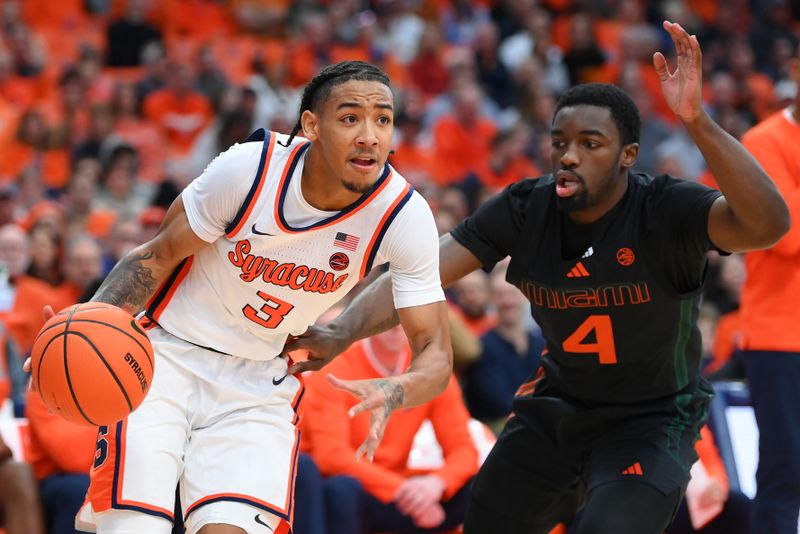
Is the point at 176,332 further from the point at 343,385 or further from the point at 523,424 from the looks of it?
the point at 523,424

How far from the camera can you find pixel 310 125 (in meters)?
4.02

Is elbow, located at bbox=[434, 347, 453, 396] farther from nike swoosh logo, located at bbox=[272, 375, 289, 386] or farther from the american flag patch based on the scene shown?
nike swoosh logo, located at bbox=[272, 375, 289, 386]

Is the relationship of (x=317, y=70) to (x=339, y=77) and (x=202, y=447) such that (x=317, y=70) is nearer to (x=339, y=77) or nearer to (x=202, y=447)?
(x=339, y=77)

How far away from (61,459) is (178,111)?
5956 millimetres

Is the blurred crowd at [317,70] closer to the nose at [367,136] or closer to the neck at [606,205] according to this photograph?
the neck at [606,205]

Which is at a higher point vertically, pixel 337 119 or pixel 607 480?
pixel 337 119

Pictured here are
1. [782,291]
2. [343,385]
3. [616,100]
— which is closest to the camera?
[343,385]

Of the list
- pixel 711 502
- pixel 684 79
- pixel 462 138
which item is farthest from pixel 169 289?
pixel 462 138

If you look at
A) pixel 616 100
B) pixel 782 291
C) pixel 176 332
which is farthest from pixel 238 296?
pixel 782 291

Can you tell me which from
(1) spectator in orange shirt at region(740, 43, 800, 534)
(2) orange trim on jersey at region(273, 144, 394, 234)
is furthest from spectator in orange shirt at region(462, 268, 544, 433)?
(2) orange trim on jersey at region(273, 144, 394, 234)

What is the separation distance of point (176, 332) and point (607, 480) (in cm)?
165

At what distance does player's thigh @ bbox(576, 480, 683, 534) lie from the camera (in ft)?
12.3

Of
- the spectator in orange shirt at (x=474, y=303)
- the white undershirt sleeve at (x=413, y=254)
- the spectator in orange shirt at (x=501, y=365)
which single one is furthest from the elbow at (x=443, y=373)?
the spectator in orange shirt at (x=474, y=303)

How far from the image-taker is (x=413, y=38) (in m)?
13.1
